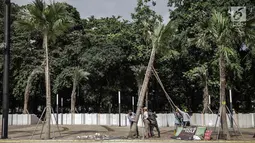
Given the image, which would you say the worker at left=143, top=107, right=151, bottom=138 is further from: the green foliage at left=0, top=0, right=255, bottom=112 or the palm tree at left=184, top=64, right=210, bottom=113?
the palm tree at left=184, top=64, right=210, bottom=113

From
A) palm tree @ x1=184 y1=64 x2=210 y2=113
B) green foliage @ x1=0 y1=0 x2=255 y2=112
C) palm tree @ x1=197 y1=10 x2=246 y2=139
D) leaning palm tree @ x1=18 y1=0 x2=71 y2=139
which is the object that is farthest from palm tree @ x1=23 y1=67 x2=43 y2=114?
palm tree @ x1=197 y1=10 x2=246 y2=139

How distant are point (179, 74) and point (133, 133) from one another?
21274 mm

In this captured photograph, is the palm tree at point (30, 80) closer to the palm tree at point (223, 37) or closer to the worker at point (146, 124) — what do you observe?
the worker at point (146, 124)

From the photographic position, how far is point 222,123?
60.7 ft

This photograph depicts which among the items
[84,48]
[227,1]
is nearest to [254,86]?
[227,1]

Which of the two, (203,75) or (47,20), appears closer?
(47,20)

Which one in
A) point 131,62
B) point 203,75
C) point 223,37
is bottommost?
point 203,75

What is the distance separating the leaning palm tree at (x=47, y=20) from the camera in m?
18.6

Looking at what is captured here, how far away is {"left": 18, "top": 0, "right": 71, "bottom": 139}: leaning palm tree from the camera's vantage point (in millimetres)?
18594

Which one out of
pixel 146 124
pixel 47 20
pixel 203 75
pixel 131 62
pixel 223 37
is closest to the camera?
pixel 223 37

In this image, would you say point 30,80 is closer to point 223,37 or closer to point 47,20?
point 47,20

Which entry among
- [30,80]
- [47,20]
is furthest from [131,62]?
[47,20]

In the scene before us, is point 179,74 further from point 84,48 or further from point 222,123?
point 222,123

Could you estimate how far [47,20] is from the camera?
19.0 meters
